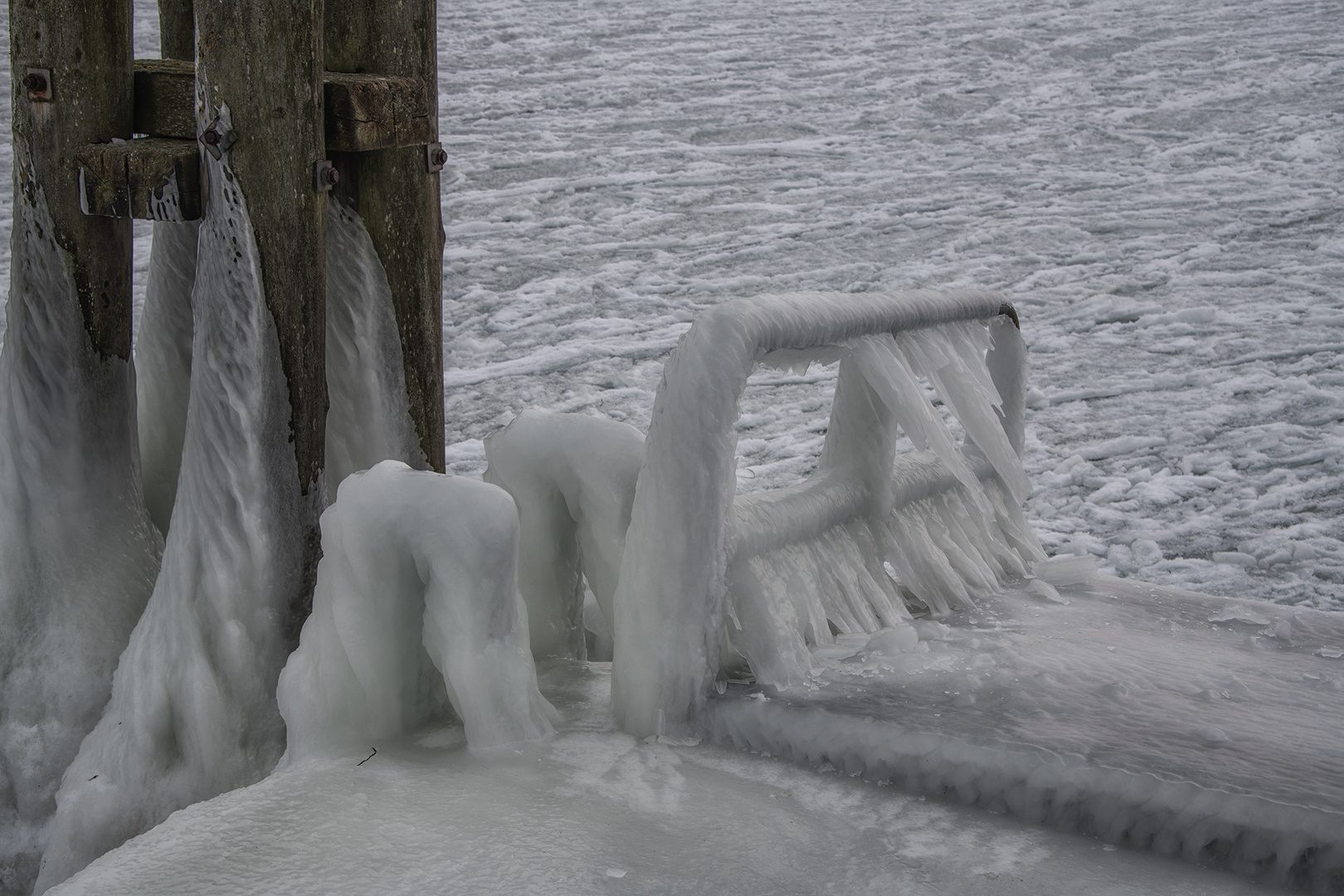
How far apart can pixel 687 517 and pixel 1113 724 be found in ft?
2.57

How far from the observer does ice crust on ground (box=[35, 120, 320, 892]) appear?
7.57ft

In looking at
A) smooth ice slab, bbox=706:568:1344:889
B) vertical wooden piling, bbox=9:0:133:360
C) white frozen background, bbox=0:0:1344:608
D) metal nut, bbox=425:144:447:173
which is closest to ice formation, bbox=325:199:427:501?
metal nut, bbox=425:144:447:173

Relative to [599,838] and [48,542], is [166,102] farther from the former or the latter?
[599,838]

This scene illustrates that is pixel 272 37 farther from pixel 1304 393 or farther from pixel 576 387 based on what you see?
pixel 1304 393

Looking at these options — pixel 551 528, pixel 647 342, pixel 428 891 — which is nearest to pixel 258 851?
pixel 428 891

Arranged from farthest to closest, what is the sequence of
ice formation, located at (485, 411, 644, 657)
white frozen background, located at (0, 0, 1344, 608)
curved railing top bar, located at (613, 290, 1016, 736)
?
white frozen background, located at (0, 0, 1344, 608) < ice formation, located at (485, 411, 644, 657) < curved railing top bar, located at (613, 290, 1016, 736)

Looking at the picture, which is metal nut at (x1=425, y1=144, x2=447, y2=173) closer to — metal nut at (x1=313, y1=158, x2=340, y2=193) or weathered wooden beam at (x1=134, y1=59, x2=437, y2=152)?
weathered wooden beam at (x1=134, y1=59, x2=437, y2=152)

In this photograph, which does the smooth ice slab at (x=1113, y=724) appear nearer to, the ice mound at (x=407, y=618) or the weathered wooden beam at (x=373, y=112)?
the ice mound at (x=407, y=618)

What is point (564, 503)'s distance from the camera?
97.1 inches

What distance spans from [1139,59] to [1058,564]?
9745 mm

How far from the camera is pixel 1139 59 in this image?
36.6ft

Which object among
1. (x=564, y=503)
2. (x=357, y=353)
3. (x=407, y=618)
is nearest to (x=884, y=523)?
(x=564, y=503)

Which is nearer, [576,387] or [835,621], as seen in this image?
[835,621]

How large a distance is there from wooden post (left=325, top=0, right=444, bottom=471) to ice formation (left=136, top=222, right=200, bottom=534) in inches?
16.4
